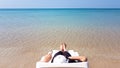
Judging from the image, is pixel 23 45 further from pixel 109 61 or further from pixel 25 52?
pixel 109 61

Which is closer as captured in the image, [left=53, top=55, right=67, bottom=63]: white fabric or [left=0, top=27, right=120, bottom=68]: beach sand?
[left=53, top=55, right=67, bottom=63]: white fabric

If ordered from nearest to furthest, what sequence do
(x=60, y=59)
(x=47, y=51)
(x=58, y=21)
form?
(x=60, y=59)
(x=47, y=51)
(x=58, y=21)

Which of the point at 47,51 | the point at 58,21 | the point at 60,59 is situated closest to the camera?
the point at 60,59

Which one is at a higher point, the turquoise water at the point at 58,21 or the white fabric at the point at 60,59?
the turquoise water at the point at 58,21

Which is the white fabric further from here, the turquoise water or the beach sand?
the turquoise water

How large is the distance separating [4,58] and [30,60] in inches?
25.1

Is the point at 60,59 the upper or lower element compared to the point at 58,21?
lower

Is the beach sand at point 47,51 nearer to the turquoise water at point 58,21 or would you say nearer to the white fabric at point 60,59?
the white fabric at point 60,59

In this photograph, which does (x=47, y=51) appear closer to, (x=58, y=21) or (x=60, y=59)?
(x=60, y=59)

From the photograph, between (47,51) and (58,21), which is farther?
(58,21)

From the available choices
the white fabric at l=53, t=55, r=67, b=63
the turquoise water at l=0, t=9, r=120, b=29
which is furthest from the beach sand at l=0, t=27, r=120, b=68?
the turquoise water at l=0, t=9, r=120, b=29

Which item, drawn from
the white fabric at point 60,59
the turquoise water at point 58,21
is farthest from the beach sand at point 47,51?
the turquoise water at point 58,21

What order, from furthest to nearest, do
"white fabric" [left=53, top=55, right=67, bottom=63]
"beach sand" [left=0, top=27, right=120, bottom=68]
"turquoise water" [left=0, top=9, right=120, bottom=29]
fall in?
"turquoise water" [left=0, top=9, right=120, bottom=29] → "beach sand" [left=0, top=27, right=120, bottom=68] → "white fabric" [left=53, top=55, right=67, bottom=63]

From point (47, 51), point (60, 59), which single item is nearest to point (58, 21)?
point (47, 51)
